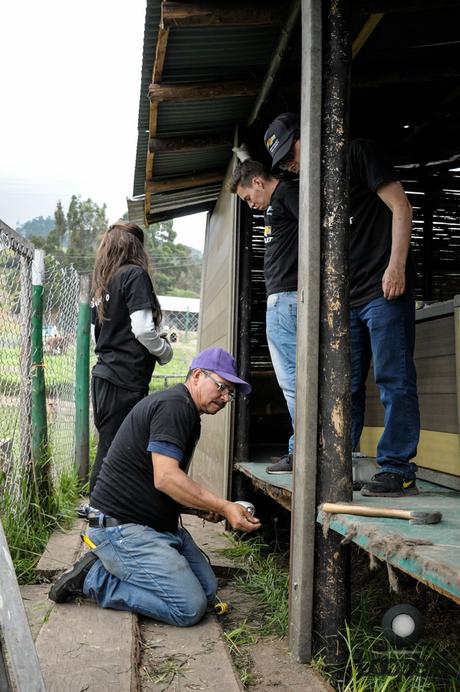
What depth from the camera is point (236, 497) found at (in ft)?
17.8

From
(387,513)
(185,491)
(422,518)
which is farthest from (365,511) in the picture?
(185,491)

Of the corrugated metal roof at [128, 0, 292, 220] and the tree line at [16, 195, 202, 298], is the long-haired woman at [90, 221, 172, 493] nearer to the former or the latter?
the corrugated metal roof at [128, 0, 292, 220]

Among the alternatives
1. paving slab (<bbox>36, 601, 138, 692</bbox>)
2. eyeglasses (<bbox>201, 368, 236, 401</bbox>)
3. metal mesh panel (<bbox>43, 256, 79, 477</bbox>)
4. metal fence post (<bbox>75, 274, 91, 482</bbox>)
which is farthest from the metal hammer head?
metal fence post (<bbox>75, 274, 91, 482</bbox>)

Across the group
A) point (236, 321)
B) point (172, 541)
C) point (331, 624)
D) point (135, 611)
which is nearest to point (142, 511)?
point (172, 541)

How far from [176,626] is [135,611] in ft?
0.68

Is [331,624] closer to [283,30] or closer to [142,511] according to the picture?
[142,511]

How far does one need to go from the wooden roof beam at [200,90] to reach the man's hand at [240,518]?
2.47m

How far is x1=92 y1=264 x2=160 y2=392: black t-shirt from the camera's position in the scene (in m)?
4.38

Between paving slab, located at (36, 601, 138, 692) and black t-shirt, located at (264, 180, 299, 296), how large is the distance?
200 centimetres

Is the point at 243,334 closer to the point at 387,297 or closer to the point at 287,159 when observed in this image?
the point at 287,159

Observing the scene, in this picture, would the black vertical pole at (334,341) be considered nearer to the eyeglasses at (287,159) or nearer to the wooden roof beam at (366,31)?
the eyeglasses at (287,159)

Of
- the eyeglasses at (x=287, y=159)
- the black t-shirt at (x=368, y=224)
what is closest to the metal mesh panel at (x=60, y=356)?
the eyeglasses at (x=287, y=159)

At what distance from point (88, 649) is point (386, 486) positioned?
1.42m

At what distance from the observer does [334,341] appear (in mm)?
2959
